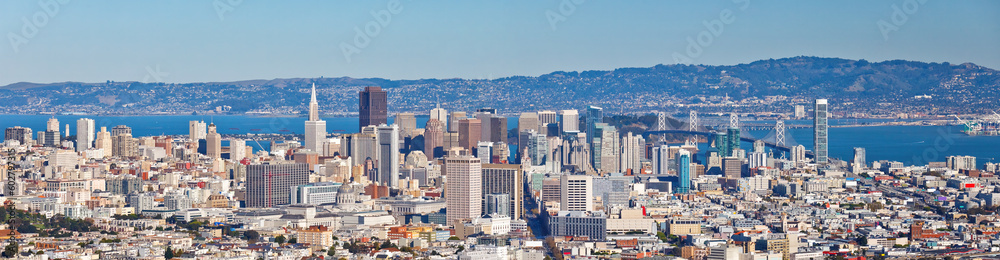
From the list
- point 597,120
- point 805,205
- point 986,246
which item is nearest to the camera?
point 986,246

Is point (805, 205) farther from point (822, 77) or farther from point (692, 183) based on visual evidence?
point (822, 77)

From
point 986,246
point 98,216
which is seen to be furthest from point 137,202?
point 986,246

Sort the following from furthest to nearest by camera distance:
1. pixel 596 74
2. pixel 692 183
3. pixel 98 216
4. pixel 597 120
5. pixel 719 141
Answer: pixel 596 74 < pixel 597 120 < pixel 719 141 < pixel 692 183 < pixel 98 216

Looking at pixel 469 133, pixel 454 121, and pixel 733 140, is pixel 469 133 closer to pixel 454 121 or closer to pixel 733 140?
pixel 454 121

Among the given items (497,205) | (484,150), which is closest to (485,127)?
(484,150)

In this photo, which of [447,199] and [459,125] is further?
[459,125]
